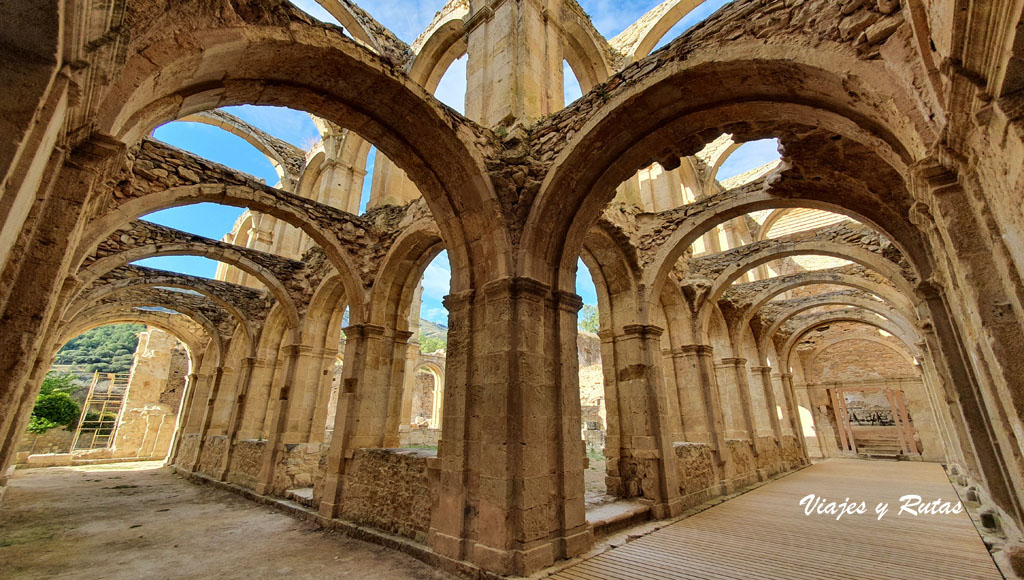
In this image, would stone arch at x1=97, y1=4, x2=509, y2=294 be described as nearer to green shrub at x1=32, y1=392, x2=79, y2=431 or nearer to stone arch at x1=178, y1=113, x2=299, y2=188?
stone arch at x1=178, y1=113, x2=299, y2=188

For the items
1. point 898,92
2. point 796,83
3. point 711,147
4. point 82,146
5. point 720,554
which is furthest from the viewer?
point 711,147

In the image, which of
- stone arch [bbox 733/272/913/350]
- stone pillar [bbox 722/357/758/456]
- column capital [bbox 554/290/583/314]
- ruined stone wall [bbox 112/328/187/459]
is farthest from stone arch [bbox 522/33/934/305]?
ruined stone wall [bbox 112/328/187/459]

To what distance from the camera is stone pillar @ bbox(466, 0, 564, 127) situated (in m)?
6.77

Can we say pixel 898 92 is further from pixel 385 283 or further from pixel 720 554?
pixel 385 283

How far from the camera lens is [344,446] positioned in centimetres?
652

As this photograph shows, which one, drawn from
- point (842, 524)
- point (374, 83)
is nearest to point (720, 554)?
point (842, 524)

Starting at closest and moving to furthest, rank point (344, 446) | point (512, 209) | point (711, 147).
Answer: point (512, 209) → point (344, 446) → point (711, 147)

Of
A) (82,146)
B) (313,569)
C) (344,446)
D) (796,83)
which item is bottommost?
(313,569)

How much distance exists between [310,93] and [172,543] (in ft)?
19.1

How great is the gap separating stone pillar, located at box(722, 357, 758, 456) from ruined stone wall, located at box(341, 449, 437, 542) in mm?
7769

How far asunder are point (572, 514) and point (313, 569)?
273cm

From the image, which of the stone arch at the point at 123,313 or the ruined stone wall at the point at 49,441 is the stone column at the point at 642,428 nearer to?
the stone arch at the point at 123,313

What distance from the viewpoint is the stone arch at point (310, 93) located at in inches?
109

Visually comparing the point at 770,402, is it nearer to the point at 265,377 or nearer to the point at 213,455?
the point at 265,377
